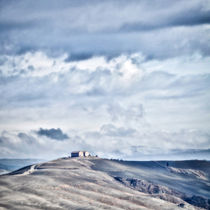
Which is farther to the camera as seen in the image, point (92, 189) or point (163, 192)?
point (163, 192)

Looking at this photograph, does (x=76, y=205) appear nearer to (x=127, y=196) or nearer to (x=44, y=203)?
(x=44, y=203)

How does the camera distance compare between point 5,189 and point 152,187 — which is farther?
point 152,187

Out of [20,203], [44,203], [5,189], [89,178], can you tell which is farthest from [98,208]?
[89,178]

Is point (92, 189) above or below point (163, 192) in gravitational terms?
above

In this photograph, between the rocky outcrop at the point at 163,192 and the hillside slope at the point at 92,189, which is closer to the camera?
the hillside slope at the point at 92,189

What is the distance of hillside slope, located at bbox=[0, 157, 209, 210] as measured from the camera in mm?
85562

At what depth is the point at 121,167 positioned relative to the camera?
169 m

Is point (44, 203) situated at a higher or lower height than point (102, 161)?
lower

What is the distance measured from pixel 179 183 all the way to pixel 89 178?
48.7m

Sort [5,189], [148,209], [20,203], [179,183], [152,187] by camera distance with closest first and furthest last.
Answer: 1. [20,203]
2. [148,209]
3. [5,189]
4. [152,187]
5. [179,183]

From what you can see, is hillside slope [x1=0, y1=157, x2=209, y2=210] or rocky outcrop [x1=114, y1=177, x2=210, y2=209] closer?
hillside slope [x1=0, y1=157, x2=209, y2=210]

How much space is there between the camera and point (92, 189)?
10550 cm

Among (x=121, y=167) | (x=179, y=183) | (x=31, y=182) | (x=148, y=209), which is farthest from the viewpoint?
(x=121, y=167)

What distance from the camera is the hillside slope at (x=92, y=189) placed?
8556 cm
